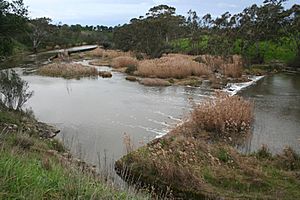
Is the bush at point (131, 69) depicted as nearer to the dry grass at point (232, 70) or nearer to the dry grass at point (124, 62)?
the dry grass at point (124, 62)

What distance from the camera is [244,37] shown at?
148ft

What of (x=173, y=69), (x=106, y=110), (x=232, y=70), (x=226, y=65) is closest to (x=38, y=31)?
(x=173, y=69)

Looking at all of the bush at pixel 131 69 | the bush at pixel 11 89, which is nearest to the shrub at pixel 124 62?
the bush at pixel 131 69

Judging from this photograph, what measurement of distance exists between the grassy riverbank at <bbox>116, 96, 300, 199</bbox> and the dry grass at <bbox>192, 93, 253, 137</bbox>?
2.14 m

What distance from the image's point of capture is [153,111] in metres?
18.9

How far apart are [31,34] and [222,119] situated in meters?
51.5

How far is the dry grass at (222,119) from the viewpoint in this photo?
536 inches

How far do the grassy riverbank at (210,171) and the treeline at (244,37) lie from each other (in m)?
28.6

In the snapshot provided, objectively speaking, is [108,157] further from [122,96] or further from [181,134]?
[122,96]

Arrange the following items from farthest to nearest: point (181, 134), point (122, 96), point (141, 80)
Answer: point (141, 80)
point (122, 96)
point (181, 134)

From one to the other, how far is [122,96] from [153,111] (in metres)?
4.75

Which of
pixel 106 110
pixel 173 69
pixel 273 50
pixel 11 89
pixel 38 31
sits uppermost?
pixel 38 31

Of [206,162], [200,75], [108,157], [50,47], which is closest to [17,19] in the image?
[108,157]

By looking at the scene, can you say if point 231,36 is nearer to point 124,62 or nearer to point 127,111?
point 124,62
